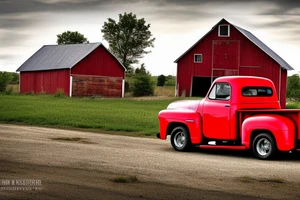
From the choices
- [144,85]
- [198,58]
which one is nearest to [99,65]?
[144,85]

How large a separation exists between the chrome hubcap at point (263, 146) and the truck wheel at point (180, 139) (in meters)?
2.39

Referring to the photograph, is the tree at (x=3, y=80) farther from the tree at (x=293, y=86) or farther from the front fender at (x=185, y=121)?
the front fender at (x=185, y=121)

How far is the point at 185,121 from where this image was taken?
16.5 meters

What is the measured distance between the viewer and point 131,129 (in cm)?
2447

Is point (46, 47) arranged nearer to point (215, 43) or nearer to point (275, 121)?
point (215, 43)

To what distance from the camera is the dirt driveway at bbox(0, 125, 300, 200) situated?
9.25m

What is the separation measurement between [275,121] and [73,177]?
18.5 feet

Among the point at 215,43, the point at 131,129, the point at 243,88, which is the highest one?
the point at 215,43

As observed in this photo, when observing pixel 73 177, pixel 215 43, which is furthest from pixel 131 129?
pixel 215 43

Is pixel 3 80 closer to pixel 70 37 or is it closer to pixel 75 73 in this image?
pixel 75 73

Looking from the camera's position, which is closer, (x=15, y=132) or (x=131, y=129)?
(x=15, y=132)

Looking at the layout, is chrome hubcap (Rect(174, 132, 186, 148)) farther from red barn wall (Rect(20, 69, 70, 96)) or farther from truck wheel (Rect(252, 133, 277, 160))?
red barn wall (Rect(20, 69, 70, 96))

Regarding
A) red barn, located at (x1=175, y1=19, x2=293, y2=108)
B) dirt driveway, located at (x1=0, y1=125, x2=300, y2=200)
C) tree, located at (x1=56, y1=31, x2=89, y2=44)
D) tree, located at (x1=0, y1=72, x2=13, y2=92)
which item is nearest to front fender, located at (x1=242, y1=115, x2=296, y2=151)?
dirt driveway, located at (x1=0, y1=125, x2=300, y2=200)

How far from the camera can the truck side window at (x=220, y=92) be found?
15.9 meters
